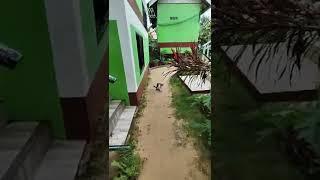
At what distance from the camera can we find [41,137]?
7.43 feet

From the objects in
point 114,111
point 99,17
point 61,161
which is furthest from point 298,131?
point 114,111

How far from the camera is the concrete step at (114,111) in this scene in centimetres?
666

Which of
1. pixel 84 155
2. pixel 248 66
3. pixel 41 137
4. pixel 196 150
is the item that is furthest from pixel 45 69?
pixel 196 150

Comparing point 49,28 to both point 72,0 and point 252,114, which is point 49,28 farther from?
point 252,114

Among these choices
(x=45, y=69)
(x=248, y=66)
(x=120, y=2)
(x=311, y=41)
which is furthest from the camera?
(x=120, y=2)

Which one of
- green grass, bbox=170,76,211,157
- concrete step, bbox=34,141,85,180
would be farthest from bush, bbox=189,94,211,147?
concrete step, bbox=34,141,85,180

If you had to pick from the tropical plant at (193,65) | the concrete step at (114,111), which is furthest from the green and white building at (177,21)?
the tropical plant at (193,65)

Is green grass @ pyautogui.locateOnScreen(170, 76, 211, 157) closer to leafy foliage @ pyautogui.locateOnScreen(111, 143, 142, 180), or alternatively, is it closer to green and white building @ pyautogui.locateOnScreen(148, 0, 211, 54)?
leafy foliage @ pyautogui.locateOnScreen(111, 143, 142, 180)

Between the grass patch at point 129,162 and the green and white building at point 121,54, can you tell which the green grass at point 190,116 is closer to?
the grass patch at point 129,162

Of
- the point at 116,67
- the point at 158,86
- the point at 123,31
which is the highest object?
the point at 123,31

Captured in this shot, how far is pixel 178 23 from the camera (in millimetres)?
15992

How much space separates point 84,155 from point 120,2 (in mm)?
5954

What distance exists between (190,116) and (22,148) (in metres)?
6.83

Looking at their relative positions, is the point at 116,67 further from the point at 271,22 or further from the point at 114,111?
the point at 271,22
